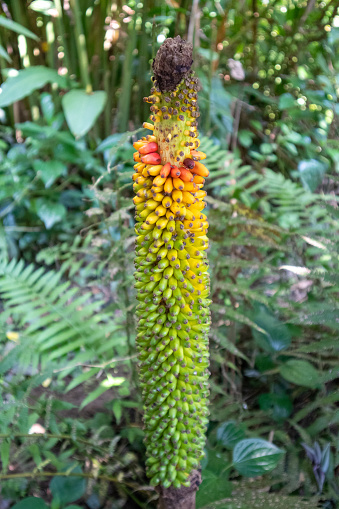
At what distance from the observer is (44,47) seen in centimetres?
309

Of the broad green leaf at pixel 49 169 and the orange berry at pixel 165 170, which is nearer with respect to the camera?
the orange berry at pixel 165 170

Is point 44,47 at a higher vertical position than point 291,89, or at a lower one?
higher

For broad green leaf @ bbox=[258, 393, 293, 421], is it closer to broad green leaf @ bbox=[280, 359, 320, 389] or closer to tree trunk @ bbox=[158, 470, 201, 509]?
broad green leaf @ bbox=[280, 359, 320, 389]

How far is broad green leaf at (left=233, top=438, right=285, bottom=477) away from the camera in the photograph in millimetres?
1131

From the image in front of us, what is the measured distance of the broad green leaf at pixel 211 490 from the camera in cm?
113

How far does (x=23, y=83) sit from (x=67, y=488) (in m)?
2.09

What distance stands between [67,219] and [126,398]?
60.2 inches

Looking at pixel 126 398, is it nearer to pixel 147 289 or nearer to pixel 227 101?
pixel 147 289

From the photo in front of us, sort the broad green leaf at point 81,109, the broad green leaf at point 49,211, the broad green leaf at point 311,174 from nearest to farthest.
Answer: the broad green leaf at point 311,174 < the broad green leaf at point 81,109 < the broad green leaf at point 49,211

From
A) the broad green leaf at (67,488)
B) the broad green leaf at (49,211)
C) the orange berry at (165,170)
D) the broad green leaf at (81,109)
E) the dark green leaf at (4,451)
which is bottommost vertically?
the broad green leaf at (67,488)

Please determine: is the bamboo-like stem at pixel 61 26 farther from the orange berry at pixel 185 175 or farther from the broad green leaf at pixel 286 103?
the orange berry at pixel 185 175

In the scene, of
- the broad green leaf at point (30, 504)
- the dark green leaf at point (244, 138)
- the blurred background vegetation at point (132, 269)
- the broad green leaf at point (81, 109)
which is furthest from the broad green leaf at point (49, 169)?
the broad green leaf at point (30, 504)

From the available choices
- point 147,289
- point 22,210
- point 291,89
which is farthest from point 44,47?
point 147,289

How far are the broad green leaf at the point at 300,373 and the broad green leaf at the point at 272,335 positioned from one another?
72mm
